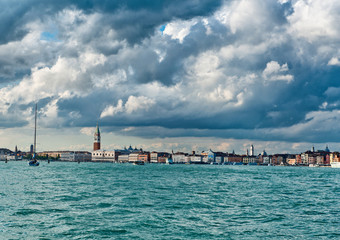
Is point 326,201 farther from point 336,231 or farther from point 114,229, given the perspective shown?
point 114,229

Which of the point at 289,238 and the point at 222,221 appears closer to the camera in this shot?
the point at 289,238

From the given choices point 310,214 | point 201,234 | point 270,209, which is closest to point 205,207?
point 270,209

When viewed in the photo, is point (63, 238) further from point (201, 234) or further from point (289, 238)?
point (289, 238)

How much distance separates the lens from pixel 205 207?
2675 centimetres

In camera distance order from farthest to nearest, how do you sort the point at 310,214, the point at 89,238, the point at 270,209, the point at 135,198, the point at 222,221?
the point at 135,198 → the point at 270,209 → the point at 310,214 → the point at 222,221 → the point at 89,238

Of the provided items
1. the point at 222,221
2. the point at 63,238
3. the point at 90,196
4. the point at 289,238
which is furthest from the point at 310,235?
the point at 90,196

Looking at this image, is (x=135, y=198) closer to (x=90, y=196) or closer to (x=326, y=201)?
(x=90, y=196)

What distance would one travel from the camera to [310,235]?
18.2 metres

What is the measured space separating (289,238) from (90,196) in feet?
63.5

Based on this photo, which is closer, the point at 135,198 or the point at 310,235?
the point at 310,235

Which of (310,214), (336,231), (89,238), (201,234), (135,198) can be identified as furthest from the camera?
(135,198)

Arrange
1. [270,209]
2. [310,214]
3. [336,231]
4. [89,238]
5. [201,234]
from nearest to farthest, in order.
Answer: [89,238], [201,234], [336,231], [310,214], [270,209]

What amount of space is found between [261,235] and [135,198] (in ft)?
49.7

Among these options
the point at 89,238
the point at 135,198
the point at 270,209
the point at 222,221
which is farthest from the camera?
the point at 135,198
